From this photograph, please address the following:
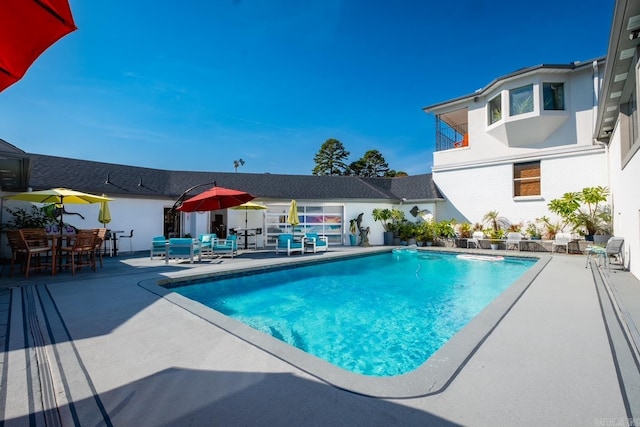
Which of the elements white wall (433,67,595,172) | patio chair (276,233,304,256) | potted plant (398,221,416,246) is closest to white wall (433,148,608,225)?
white wall (433,67,595,172)

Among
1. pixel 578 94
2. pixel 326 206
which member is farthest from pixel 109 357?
pixel 578 94

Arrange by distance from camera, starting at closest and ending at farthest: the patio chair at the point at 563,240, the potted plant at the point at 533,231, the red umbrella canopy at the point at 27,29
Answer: the red umbrella canopy at the point at 27,29, the patio chair at the point at 563,240, the potted plant at the point at 533,231

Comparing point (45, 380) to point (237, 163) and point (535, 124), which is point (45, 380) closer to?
point (535, 124)

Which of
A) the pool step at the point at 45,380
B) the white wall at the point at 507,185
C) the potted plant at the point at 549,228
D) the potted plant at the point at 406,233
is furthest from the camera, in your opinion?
the potted plant at the point at 406,233

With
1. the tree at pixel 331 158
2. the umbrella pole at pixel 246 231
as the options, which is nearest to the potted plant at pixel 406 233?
the umbrella pole at pixel 246 231

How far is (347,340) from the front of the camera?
498cm

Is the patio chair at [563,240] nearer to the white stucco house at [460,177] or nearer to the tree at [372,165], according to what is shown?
the white stucco house at [460,177]

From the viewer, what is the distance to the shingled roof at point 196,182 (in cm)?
1387

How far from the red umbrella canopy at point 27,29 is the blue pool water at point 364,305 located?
464 centimetres

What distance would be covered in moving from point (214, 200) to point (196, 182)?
7.79 metres

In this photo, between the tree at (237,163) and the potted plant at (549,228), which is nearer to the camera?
the potted plant at (549,228)

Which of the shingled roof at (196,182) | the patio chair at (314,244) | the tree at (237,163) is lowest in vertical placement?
the patio chair at (314,244)

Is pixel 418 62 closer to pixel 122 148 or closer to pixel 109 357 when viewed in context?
pixel 109 357

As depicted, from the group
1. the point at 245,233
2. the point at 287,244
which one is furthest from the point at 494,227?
the point at 245,233
